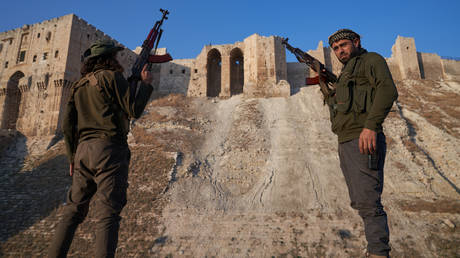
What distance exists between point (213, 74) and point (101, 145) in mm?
28010

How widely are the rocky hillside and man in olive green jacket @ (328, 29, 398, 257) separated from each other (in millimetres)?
4350

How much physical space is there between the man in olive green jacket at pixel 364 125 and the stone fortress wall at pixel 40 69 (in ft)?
72.1

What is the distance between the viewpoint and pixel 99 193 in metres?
2.71

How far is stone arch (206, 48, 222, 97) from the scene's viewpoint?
28.5 metres

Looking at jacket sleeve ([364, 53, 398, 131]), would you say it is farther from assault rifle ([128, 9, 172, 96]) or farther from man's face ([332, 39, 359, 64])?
assault rifle ([128, 9, 172, 96])

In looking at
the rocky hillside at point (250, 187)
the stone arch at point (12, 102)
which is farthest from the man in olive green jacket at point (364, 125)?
the stone arch at point (12, 102)

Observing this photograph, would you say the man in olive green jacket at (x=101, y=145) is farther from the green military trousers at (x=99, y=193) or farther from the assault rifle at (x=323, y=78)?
the assault rifle at (x=323, y=78)

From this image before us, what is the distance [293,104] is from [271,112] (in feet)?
8.32

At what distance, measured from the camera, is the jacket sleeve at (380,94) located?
283 centimetres

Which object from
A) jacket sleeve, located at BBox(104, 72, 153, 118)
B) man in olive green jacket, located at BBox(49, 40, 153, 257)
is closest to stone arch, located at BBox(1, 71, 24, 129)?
man in olive green jacket, located at BBox(49, 40, 153, 257)

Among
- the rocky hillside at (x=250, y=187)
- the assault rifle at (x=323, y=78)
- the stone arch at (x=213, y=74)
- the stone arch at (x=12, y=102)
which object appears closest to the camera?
the assault rifle at (x=323, y=78)

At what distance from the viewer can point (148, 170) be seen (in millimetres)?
11852

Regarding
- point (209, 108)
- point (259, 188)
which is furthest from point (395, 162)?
point (209, 108)

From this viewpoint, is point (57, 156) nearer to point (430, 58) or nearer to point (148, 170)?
point (148, 170)
